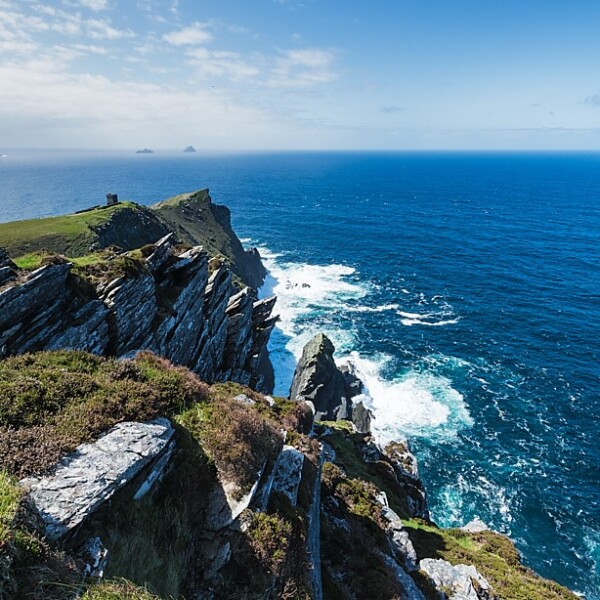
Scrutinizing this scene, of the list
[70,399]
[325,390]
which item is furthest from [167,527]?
[325,390]

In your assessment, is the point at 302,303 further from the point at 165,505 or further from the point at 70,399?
the point at 165,505

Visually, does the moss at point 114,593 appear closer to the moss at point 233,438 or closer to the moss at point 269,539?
the moss at point 269,539

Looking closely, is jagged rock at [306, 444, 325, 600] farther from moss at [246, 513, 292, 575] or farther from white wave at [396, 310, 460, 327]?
white wave at [396, 310, 460, 327]

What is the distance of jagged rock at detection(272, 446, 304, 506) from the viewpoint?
1426 cm

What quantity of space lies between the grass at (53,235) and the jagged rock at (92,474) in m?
61.0

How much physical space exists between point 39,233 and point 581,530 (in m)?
90.0

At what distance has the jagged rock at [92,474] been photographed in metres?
8.41

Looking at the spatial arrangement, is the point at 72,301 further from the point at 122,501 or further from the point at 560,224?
the point at 560,224

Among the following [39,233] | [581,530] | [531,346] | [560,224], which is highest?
[39,233]

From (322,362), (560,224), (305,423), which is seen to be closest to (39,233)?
(322,362)

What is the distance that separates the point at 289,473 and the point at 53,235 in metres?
72.8

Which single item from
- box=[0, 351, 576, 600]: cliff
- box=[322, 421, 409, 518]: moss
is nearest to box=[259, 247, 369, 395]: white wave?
box=[322, 421, 409, 518]: moss

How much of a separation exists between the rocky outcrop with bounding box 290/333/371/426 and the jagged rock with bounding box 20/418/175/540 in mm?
42524

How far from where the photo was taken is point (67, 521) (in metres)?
8.27
